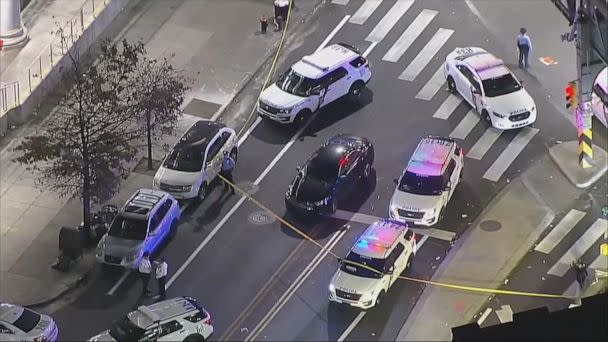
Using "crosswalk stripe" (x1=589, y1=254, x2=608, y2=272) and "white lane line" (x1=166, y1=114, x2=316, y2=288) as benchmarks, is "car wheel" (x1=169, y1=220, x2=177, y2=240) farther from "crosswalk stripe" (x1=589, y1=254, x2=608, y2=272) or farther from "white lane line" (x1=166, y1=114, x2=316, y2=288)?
"crosswalk stripe" (x1=589, y1=254, x2=608, y2=272)

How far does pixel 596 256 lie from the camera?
103 ft

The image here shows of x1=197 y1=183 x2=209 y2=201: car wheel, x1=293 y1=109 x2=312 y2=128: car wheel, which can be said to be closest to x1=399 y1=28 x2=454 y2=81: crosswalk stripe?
x1=293 y1=109 x2=312 y2=128: car wheel

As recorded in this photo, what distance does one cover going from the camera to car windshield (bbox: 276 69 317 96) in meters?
37.8

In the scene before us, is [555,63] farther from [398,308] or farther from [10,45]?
[10,45]

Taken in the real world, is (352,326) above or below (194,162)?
above

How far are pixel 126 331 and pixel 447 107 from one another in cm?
1614

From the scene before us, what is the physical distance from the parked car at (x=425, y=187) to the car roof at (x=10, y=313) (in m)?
11.7

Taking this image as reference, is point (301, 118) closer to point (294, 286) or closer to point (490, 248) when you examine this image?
point (294, 286)

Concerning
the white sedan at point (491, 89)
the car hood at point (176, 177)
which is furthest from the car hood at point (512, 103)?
the car hood at point (176, 177)

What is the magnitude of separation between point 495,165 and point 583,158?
2903mm

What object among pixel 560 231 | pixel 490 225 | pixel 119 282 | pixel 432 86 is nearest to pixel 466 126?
pixel 432 86

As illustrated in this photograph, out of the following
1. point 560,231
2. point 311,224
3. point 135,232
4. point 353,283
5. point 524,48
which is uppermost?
point 524,48

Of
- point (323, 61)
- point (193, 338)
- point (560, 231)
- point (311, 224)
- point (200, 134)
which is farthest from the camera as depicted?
point (323, 61)

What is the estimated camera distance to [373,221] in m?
33.2
